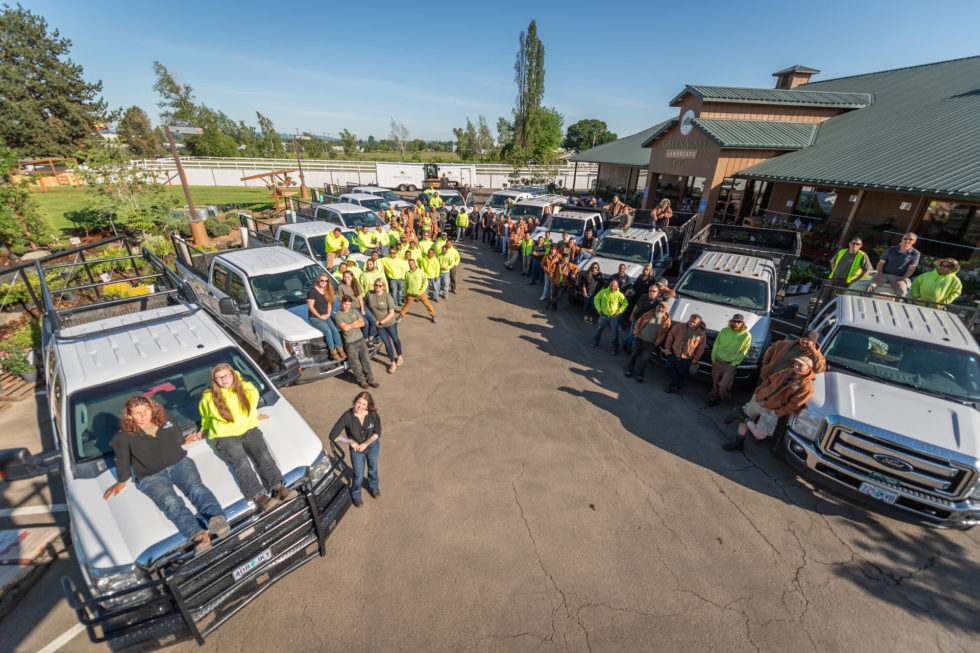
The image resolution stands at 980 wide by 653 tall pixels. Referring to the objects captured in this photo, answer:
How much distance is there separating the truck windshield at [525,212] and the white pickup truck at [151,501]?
42.3 feet

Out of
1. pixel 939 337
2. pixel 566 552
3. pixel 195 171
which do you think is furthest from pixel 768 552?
pixel 195 171

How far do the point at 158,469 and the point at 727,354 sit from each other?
7.52 meters

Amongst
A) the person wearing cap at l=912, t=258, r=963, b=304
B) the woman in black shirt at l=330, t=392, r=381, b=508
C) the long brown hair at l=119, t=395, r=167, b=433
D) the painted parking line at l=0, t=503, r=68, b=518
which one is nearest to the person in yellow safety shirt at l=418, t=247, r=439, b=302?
the woman in black shirt at l=330, t=392, r=381, b=508

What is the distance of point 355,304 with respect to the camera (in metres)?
7.58

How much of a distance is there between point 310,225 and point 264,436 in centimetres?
828

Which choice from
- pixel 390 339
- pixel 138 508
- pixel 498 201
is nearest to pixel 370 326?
pixel 390 339

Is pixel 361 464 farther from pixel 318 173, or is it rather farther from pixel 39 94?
pixel 39 94

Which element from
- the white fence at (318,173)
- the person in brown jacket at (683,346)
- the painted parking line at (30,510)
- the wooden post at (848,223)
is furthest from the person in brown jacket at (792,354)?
the white fence at (318,173)

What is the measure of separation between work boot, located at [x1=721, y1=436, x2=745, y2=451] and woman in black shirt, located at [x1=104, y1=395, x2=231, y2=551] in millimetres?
6260

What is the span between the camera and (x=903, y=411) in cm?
467

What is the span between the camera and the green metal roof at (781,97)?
16.6 metres

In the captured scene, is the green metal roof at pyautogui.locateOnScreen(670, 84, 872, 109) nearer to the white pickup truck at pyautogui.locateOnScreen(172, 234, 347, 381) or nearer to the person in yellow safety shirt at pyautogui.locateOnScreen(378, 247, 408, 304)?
the person in yellow safety shirt at pyautogui.locateOnScreen(378, 247, 408, 304)

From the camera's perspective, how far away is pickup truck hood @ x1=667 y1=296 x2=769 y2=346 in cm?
717

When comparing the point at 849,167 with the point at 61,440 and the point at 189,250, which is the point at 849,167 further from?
the point at 189,250
